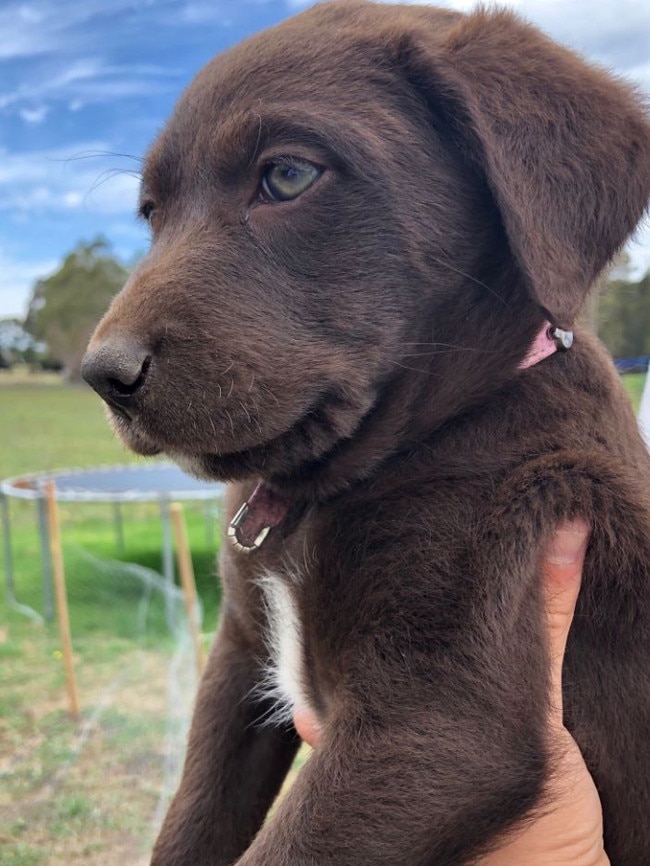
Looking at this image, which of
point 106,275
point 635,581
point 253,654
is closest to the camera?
point 635,581

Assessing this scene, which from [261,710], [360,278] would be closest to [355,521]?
[360,278]

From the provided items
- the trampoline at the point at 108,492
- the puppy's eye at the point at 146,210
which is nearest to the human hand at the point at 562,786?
the puppy's eye at the point at 146,210

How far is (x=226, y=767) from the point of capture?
1983 millimetres

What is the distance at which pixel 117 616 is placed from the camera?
7.81 meters

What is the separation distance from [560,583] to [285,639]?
0.56 metres

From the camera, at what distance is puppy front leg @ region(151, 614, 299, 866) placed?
194cm

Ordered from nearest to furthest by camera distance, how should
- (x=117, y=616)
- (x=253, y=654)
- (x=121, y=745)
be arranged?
(x=253, y=654) < (x=121, y=745) < (x=117, y=616)

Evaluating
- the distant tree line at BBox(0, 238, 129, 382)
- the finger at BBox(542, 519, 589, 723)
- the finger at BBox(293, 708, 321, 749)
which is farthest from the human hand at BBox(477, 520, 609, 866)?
the distant tree line at BBox(0, 238, 129, 382)

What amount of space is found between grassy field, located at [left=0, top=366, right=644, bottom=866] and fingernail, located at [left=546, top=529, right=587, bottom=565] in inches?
25.4

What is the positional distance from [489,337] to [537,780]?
77 cm

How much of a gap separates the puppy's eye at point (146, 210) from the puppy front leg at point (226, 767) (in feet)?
3.10

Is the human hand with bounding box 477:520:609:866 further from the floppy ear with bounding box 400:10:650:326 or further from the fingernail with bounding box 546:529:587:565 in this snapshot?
the floppy ear with bounding box 400:10:650:326

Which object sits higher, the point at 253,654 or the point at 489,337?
the point at 489,337

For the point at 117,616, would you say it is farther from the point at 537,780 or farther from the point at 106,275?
the point at 106,275
